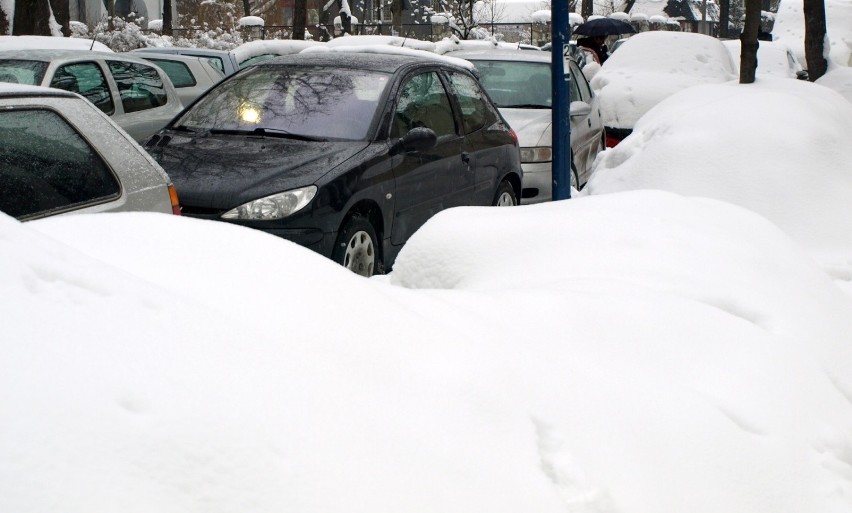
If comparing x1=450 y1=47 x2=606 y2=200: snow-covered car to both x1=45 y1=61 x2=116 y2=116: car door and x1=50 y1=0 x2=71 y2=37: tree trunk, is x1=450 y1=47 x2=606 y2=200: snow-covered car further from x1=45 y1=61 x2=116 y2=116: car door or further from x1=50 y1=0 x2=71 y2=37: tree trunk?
x1=50 y1=0 x2=71 y2=37: tree trunk

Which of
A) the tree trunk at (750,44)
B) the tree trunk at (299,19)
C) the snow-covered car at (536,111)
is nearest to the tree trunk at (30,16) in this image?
the snow-covered car at (536,111)

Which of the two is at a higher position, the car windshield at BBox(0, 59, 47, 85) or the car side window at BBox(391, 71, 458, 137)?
the car windshield at BBox(0, 59, 47, 85)

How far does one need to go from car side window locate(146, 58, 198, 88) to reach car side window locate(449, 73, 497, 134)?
535 centimetres

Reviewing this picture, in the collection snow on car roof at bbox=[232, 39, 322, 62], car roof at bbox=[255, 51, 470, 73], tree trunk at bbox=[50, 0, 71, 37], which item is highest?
tree trunk at bbox=[50, 0, 71, 37]

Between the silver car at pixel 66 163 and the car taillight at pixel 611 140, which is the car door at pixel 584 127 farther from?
the silver car at pixel 66 163

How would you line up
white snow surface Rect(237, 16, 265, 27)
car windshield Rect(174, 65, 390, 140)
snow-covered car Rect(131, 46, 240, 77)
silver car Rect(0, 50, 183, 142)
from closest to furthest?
car windshield Rect(174, 65, 390, 140), silver car Rect(0, 50, 183, 142), snow-covered car Rect(131, 46, 240, 77), white snow surface Rect(237, 16, 265, 27)

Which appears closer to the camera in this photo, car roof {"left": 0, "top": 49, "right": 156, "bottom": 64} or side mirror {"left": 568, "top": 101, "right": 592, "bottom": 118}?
car roof {"left": 0, "top": 49, "right": 156, "bottom": 64}

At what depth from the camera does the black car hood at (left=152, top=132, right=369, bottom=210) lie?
19.6 ft

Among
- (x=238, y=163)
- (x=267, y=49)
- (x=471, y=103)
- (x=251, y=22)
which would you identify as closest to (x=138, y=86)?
(x=471, y=103)

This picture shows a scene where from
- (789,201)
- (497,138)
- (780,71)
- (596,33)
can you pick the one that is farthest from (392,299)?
(596,33)

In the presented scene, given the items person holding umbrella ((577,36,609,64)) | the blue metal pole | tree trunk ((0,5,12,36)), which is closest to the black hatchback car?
the blue metal pole

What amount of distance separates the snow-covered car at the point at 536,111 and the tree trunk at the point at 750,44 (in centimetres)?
150

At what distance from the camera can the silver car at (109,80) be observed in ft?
29.4

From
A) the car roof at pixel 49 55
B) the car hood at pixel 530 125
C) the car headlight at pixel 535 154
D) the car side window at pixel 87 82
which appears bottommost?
the car headlight at pixel 535 154
